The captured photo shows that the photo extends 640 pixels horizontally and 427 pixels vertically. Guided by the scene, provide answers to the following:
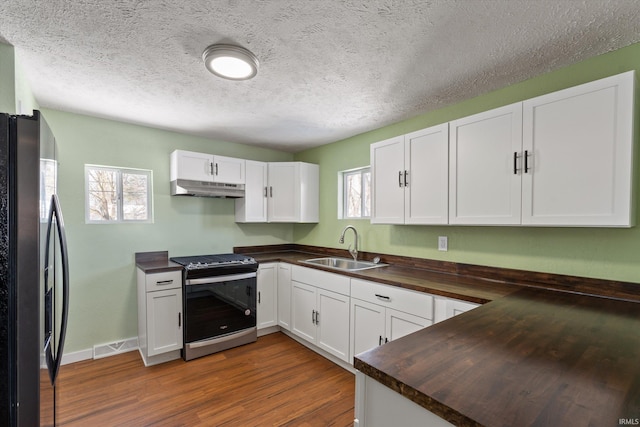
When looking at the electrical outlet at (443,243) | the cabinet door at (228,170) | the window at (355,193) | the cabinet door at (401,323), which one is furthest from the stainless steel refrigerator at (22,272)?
the window at (355,193)

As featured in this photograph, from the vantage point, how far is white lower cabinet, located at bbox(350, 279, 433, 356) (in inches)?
77.7

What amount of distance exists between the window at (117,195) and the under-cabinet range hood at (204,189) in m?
0.31

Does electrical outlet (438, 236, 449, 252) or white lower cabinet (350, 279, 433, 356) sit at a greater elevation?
electrical outlet (438, 236, 449, 252)

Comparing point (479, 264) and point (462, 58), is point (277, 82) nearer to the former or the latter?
point (462, 58)

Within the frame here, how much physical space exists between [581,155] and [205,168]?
10.3 feet

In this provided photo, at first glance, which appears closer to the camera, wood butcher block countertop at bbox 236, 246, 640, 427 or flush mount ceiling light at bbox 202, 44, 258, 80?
wood butcher block countertop at bbox 236, 246, 640, 427

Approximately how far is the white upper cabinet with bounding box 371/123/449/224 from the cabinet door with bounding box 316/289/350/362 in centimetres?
83

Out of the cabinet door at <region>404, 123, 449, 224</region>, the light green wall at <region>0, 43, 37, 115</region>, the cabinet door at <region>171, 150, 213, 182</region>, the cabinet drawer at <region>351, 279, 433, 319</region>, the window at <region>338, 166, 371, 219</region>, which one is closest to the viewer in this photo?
the light green wall at <region>0, 43, 37, 115</region>

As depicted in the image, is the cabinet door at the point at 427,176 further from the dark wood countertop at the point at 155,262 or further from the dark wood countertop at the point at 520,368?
the dark wood countertop at the point at 155,262

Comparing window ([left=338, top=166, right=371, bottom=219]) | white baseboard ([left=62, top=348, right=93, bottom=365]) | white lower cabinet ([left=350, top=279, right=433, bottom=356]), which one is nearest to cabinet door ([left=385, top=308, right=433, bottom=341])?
white lower cabinet ([left=350, top=279, right=433, bottom=356])

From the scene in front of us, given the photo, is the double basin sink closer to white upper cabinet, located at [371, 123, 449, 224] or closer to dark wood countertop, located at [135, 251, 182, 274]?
white upper cabinet, located at [371, 123, 449, 224]

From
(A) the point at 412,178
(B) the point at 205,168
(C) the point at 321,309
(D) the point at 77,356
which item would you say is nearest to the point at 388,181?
(A) the point at 412,178

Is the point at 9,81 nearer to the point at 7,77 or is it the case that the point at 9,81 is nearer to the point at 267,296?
the point at 7,77

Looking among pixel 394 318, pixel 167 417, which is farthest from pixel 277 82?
pixel 167 417
